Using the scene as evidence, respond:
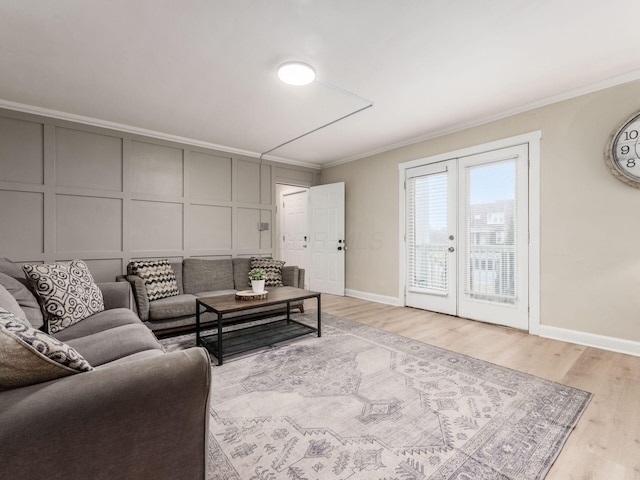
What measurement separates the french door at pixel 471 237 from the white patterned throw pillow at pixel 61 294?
150 inches

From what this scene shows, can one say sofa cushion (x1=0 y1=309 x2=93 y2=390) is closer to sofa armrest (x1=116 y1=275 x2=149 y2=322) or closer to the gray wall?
sofa armrest (x1=116 y1=275 x2=149 y2=322)

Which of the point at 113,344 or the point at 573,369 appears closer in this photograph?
the point at 113,344

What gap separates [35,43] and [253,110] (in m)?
1.78

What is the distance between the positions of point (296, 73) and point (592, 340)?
3684 millimetres

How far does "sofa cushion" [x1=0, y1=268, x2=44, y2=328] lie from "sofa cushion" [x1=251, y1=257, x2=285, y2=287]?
232cm

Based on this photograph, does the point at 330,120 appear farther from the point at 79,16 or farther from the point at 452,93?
the point at 79,16

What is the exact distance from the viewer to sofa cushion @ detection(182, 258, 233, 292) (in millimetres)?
3883

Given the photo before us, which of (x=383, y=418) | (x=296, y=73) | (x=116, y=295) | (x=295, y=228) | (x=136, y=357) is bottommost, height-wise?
(x=383, y=418)

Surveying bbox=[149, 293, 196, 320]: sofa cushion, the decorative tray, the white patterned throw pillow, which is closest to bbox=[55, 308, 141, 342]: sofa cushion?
the white patterned throw pillow

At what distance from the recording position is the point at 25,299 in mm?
1970

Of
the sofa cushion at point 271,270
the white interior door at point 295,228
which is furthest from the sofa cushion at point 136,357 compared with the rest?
the white interior door at point 295,228

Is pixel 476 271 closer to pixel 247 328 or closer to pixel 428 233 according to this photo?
pixel 428 233

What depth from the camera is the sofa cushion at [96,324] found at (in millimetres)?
1946

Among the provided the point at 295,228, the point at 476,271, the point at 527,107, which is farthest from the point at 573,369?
the point at 295,228
